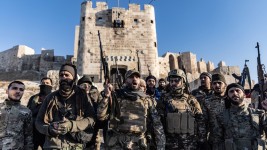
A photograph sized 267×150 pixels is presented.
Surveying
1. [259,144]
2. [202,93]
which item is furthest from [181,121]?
[202,93]

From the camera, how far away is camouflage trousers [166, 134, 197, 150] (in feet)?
14.2

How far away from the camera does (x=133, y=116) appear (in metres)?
4.11

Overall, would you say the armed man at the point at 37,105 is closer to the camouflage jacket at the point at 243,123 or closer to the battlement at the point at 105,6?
the camouflage jacket at the point at 243,123

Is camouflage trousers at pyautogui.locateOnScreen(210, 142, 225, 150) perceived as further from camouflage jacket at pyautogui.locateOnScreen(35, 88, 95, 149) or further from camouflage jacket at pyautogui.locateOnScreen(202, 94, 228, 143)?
camouflage jacket at pyautogui.locateOnScreen(35, 88, 95, 149)

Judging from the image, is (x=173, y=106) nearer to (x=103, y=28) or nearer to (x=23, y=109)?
(x=23, y=109)

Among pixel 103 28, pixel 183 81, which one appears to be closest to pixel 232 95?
pixel 183 81

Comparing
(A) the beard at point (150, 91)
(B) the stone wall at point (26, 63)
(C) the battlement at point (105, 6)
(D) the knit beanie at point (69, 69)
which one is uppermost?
(C) the battlement at point (105, 6)

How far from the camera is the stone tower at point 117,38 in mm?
20953

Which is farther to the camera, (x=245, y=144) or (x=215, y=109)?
(x=215, y=109)

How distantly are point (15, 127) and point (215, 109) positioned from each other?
11.4 ft

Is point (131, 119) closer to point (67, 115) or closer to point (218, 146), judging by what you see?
point (67, 115)

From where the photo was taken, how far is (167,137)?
445 centimetres

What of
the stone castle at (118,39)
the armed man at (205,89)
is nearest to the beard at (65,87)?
the armed man at (205,89)

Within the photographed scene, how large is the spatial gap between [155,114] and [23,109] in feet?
7.07
